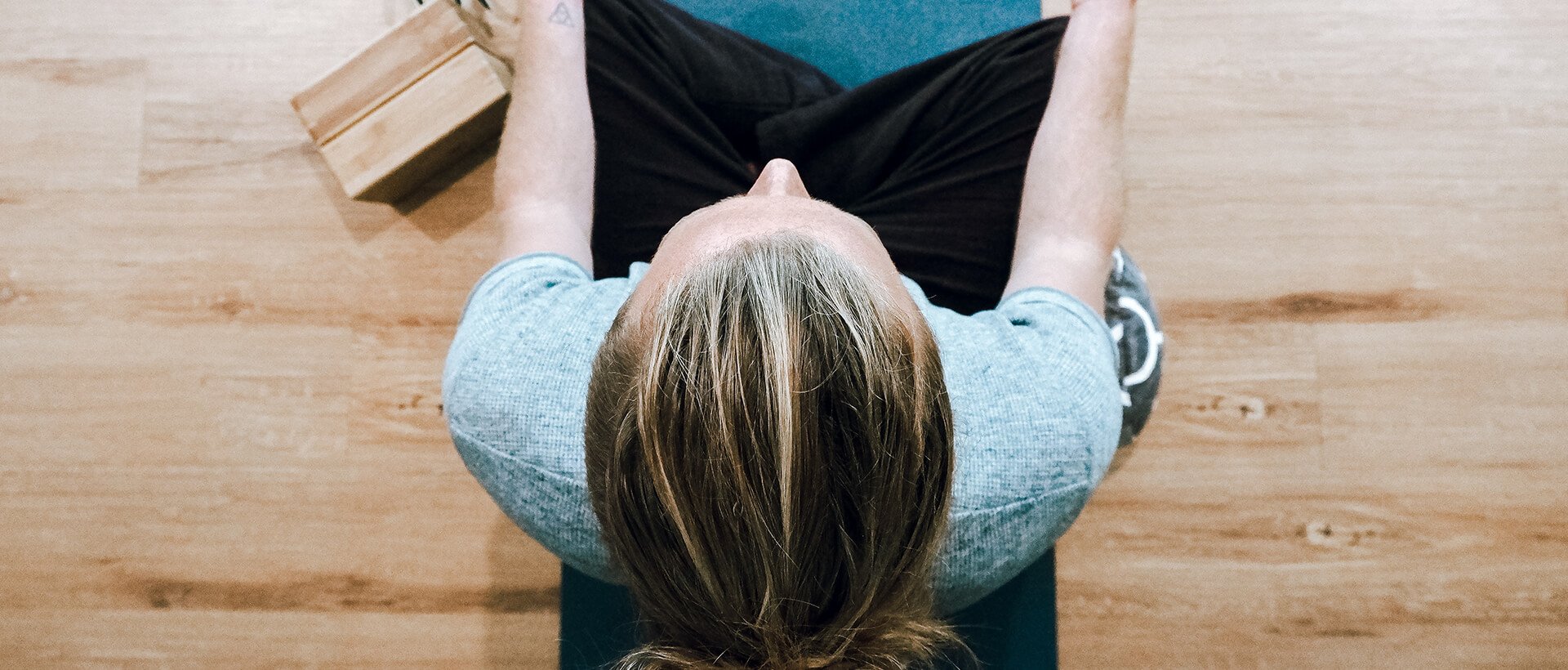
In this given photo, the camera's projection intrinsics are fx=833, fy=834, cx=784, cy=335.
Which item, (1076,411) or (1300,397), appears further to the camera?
(1300,397)

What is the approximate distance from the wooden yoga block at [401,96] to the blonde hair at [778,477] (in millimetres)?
676

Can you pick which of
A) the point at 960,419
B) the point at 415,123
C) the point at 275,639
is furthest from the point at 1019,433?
the point at 275,639

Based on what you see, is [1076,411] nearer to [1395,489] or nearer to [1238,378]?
[1238,378]

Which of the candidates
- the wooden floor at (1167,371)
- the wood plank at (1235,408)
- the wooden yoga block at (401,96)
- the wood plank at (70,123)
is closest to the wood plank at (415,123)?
the wooden yoga block at (401,96)

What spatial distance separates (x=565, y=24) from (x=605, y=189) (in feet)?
0.61

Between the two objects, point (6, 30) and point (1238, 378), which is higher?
point (6, 30)

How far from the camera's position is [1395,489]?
3.73 feet

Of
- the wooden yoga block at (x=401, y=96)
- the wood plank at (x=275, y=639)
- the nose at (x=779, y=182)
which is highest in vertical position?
the nose at (x=779, y=182)

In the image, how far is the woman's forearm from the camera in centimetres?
83

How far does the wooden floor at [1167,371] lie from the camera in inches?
44.5

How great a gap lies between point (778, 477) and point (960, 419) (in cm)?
19

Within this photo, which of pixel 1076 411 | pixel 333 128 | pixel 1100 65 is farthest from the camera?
pixel 333 128

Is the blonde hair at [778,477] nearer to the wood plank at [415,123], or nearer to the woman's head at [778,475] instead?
the woman's head at [778,475]

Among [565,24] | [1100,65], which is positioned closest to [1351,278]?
[1100,65]
